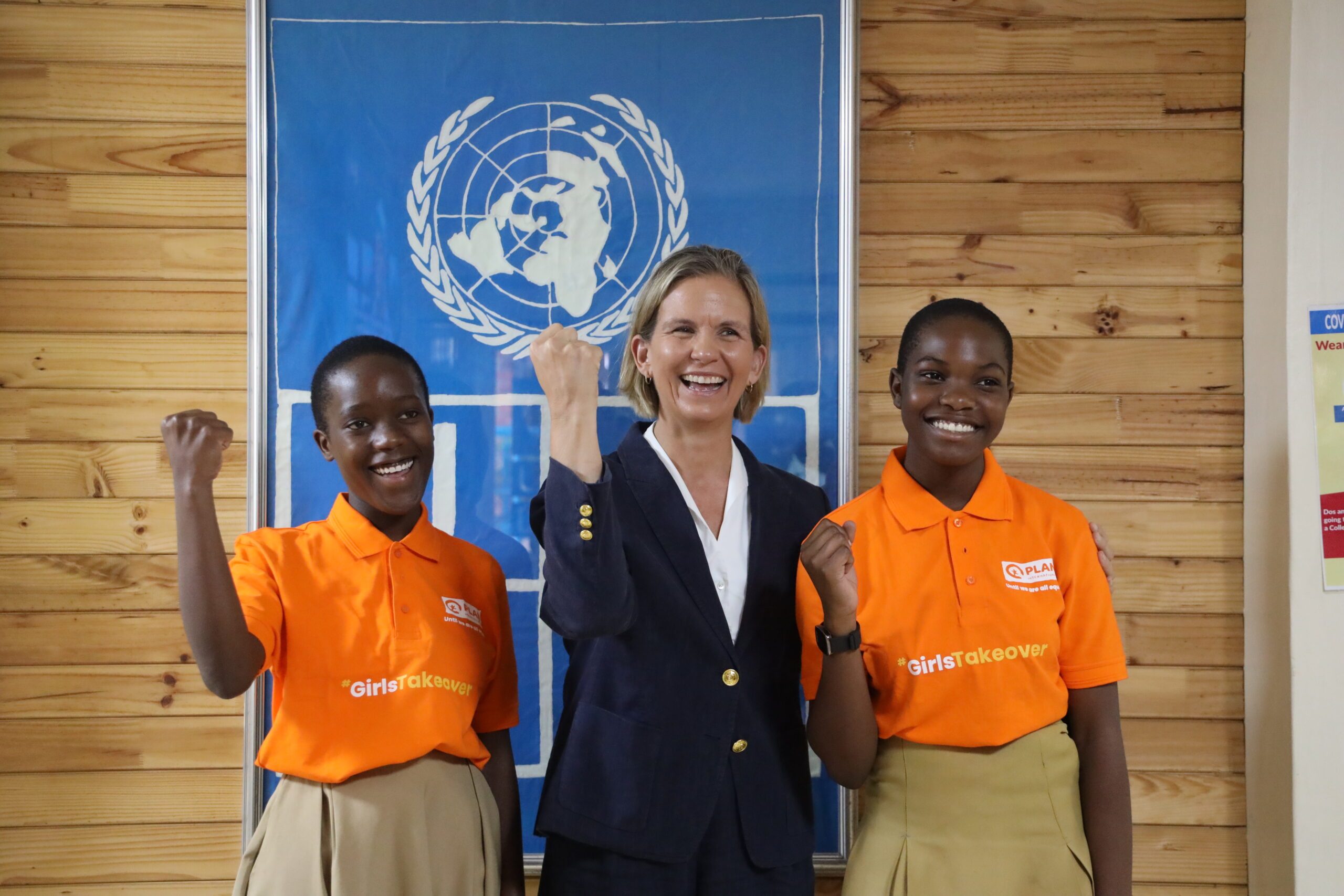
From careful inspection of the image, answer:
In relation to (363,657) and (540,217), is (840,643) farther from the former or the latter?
(540,217)

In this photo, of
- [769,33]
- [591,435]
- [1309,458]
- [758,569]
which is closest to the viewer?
[591,435]

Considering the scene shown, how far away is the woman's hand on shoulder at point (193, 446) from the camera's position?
46.8 inches

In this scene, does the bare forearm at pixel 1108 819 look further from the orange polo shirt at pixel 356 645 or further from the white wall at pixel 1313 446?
the orange polo shirt at pixel 356 645

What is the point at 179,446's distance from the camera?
120 cm

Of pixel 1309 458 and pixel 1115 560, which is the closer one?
pixel 1309 458

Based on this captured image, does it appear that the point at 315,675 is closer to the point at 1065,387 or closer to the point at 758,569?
the point at 758,569

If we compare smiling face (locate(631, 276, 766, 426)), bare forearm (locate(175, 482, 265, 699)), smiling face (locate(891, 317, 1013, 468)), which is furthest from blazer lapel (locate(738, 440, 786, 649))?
bare forearm (locate(175, 482, 265, 699))

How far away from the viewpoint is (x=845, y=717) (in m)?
1.25

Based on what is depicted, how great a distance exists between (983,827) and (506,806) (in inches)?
28.3

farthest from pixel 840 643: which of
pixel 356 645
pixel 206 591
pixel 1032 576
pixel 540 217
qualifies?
pixel 540 217

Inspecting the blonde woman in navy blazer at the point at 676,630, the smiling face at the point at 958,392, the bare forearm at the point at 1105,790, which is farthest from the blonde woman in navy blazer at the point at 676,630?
the bare forearm at the point at 1105,790

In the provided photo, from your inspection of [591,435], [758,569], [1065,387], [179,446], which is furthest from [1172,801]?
[179,446]

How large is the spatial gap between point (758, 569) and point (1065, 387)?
903mm

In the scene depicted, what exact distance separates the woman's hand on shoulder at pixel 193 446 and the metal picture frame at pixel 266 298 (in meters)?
0.62
